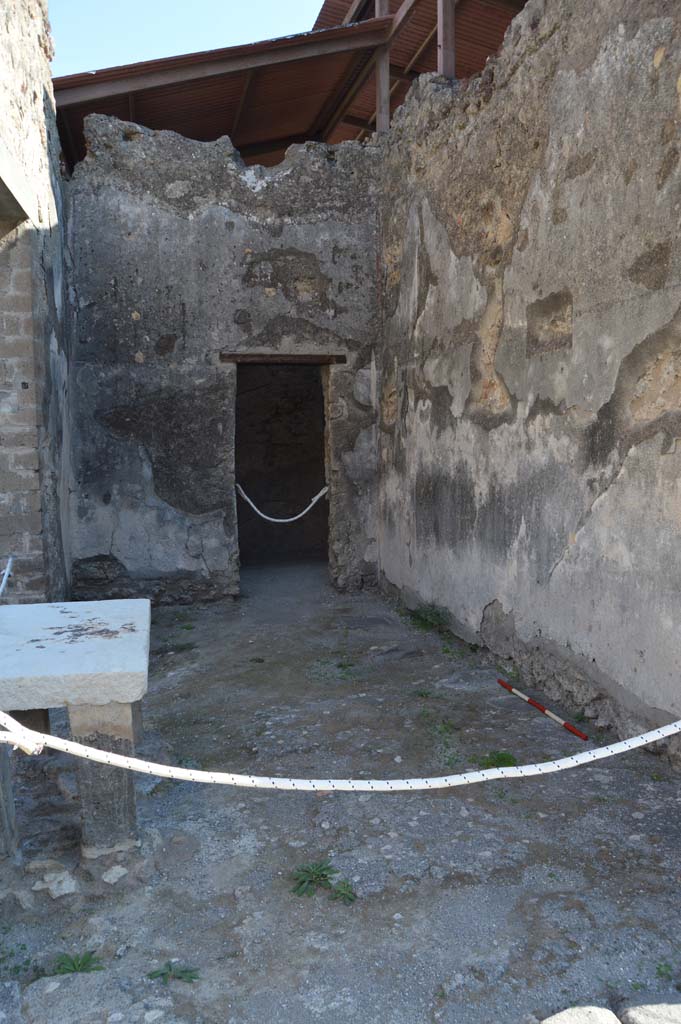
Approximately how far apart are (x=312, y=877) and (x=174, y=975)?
1.60ft

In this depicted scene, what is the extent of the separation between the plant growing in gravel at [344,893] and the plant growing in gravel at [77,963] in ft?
2.02

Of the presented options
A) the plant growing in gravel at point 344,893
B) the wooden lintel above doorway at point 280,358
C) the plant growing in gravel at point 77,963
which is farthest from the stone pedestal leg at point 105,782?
the wooden lintel above doorway at point 280,358

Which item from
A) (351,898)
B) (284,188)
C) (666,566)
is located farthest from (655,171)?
(284,188)

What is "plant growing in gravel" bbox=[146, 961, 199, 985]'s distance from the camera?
179 cm

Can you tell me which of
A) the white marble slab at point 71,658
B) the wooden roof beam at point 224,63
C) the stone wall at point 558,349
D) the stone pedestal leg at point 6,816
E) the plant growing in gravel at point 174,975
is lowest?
the plant growing in gravel at point 174,975

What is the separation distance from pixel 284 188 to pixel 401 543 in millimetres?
2724

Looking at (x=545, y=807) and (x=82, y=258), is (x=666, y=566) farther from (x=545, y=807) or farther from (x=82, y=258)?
(x=82, y=258)

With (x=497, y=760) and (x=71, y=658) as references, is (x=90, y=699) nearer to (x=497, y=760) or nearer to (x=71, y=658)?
(x=71, y=658)

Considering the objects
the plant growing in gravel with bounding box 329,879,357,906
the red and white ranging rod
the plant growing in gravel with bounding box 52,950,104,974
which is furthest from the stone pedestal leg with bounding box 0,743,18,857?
the red and white ranging rod

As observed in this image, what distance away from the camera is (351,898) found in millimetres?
2078

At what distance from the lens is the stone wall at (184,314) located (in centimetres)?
547

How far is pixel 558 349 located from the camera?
3357 millimetres

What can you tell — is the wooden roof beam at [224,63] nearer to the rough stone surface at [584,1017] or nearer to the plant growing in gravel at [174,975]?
the plant growing in gravel at [174,975]

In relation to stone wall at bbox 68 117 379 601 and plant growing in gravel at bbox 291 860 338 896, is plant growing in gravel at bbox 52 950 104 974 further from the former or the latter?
stone wall at bbox 68 117 379 601
